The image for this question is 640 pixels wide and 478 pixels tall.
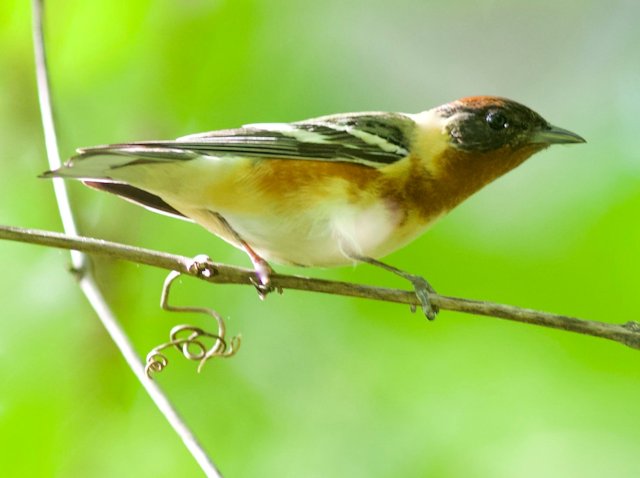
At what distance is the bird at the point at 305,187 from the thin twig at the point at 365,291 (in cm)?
36

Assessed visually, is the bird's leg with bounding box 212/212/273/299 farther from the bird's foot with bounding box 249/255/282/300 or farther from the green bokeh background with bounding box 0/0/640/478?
the green bokeh background with bounding box 0/0/640/478

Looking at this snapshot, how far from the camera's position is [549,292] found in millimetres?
4383

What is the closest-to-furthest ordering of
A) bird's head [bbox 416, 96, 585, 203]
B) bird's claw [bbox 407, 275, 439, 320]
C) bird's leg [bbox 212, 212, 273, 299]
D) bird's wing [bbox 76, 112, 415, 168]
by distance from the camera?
A: bird's claw [bbox 407, 275, 439, 320], bird's leg [bbox 212, 212, 273, 299], bird's wing [bbox 76, 112, 415, 168], bird's head [bbox 416, 96, 585, 203]

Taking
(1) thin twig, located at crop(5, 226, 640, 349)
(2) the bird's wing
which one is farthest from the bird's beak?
(1) thin twig, located at crop(5, 226, 640, 349)

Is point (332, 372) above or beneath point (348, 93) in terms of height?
beneath

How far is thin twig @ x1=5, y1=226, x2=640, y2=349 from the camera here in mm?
2811

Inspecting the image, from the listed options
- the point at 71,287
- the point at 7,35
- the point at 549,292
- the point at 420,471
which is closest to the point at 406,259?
the point at 549,292

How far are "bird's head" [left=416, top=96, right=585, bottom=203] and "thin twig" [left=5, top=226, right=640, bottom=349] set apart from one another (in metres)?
1.05

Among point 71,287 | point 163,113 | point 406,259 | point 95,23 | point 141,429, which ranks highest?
point 95,23

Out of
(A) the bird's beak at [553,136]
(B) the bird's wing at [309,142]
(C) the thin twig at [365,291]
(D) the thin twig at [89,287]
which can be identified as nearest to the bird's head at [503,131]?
(A) the bird's beak at [553,136]

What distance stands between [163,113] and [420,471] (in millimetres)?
2289

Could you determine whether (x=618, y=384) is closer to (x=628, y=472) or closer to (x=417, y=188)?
(x=628, y=472)

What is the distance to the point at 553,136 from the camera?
13.6 ft

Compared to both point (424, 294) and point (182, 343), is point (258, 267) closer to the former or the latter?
point (182, 343)
